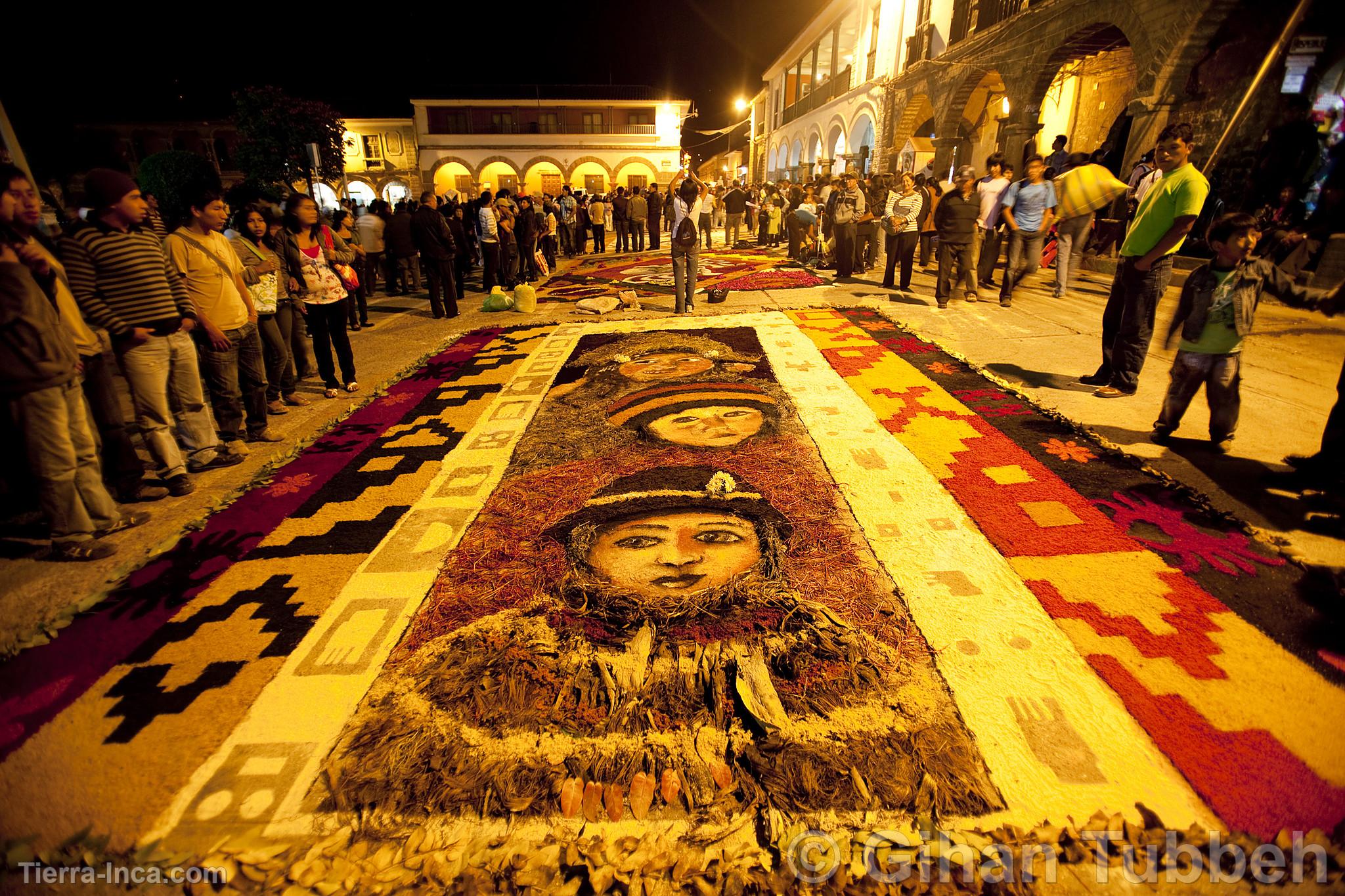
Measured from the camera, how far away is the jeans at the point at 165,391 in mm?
3391

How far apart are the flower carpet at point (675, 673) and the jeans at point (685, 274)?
455 cm

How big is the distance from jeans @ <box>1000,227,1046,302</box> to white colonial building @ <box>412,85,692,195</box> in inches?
1198

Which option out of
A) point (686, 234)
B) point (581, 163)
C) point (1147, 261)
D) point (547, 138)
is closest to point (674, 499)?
point (1147, 261)

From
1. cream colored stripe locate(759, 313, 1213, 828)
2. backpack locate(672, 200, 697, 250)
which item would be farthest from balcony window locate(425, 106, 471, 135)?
cream colored stripe locate(759, 313, 1213, 828)

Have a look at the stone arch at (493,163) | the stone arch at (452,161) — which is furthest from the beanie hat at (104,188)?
the stone arch at (452,161)

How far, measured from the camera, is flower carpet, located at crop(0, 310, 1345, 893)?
1578 mm

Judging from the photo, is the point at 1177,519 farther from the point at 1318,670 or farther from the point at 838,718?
the point at 838,718

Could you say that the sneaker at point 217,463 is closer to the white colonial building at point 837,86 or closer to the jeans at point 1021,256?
the jeans at point 1021,256

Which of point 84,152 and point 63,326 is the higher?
point 84,152

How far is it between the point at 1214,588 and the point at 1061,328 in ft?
16.1

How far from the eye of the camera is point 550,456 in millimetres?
3785

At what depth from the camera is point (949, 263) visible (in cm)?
736

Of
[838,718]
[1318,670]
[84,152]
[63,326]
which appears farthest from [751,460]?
[84,152]

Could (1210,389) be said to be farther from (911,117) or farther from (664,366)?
(911,117)
